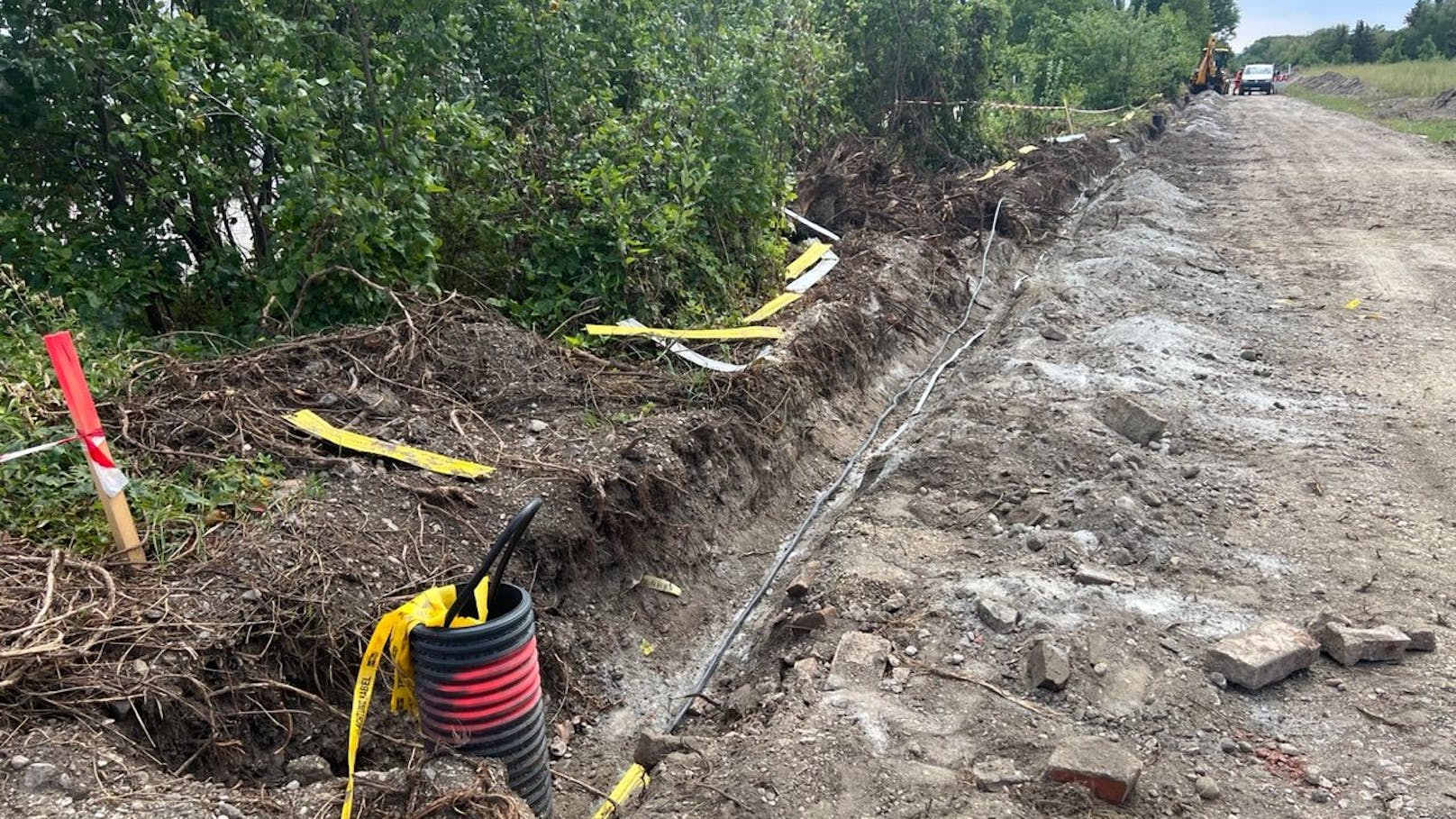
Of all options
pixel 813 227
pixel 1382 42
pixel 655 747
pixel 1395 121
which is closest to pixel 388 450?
pixel 655 747

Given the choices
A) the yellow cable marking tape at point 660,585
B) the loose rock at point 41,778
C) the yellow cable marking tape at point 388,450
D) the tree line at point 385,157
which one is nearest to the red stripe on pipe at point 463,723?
the loose rock at point 41,778

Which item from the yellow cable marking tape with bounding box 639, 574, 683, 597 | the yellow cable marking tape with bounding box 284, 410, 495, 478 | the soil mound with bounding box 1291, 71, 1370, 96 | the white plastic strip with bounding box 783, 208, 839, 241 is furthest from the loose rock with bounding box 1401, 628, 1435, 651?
the soil mound with bounding box 1291, 71, 1370, 96

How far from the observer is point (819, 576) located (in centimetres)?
467

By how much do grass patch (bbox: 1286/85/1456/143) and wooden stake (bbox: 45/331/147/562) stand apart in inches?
989

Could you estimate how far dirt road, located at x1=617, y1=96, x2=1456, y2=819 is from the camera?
3.14 meters

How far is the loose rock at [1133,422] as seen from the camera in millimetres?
5711

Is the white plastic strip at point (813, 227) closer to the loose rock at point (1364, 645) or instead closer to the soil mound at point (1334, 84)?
the loose rock at point (1364, 645)

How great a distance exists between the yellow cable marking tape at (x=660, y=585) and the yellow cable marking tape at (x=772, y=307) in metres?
2.63

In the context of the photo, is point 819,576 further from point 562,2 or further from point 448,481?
point 562,2

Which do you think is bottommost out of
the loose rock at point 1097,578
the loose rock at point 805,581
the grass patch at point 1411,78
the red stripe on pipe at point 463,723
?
the loose rock at point 805,581

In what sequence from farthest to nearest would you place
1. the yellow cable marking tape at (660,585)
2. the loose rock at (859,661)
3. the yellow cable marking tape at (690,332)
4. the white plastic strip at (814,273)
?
the white plastic strip at (814,273) → the yellow cable marking tape at (690,332) → the yellow cable marking tape at (660,585) → the loose rock at (859,661)

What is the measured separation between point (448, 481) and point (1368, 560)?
14.0ft

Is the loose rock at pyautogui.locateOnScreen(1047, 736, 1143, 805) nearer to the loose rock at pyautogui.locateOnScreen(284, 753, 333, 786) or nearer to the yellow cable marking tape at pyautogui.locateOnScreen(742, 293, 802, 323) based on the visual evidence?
the loose rock at pyautogui.locateOnScreen(284, 753, 333, 786)

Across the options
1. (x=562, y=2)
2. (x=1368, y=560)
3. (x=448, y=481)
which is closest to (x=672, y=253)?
(x=562, y=2)
